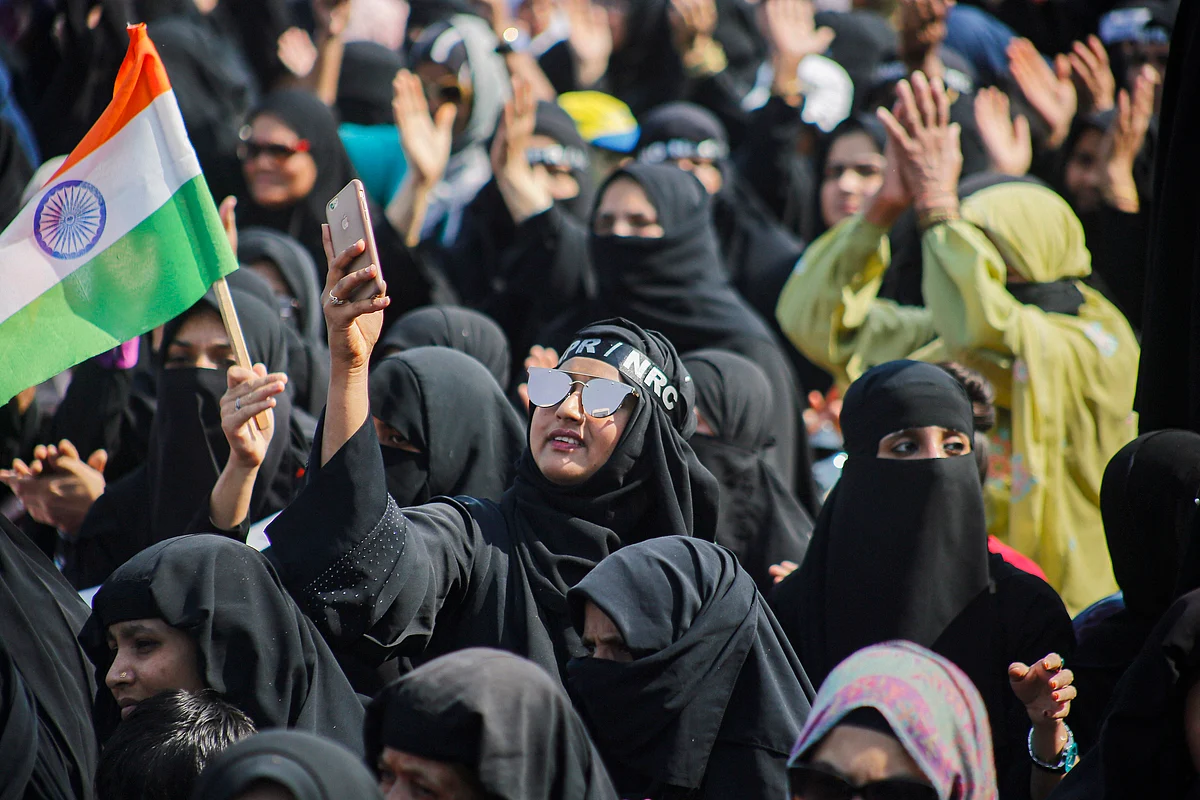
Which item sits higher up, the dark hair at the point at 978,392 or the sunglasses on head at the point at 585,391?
the sunglasses on head at the point at 585,391

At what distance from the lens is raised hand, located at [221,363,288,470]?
3355mm

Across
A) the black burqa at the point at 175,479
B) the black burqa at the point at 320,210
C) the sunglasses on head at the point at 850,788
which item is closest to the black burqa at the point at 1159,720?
the sunglasses on head at the point at 850,788

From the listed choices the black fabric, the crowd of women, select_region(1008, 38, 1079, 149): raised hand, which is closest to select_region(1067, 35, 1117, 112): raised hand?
the crowd of women

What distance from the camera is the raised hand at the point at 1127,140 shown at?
19.1 ft

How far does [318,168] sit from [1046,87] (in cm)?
319

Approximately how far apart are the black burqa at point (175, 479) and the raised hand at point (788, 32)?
3.92m

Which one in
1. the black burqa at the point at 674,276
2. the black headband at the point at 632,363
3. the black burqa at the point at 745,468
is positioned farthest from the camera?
the black burqa at the point at 674,276

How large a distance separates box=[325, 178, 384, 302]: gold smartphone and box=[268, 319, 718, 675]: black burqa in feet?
Answer: 0.92

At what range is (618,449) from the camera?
3.42 m

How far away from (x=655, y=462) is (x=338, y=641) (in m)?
0.84

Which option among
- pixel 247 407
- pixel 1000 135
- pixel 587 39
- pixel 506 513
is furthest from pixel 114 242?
Answer: pixel 587 39

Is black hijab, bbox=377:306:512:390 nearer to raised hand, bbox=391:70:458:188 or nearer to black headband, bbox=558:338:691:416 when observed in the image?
black headband, bbox=558:338:691:416

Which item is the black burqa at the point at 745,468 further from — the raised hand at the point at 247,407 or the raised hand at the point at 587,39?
the raised hand at the point at 587,39

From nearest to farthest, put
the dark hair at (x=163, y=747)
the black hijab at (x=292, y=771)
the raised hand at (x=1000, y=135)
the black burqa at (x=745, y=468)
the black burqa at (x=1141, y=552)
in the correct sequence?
1. the black hijab at (x=292, y=771)
2. the dark hair at (x=163, y=747)
3. the black burqa at (x=1141, y=552)
4. the black burqa at (x=745, y=468)
5. the raised hand at (x=1000, y=135)
